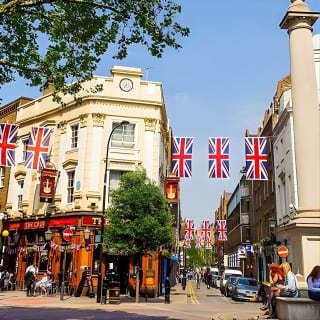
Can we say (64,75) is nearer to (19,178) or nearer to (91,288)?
(91,288)

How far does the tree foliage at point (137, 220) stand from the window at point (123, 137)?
5863mm

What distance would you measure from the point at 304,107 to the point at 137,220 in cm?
1134

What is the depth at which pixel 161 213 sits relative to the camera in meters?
20.6

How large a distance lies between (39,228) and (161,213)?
11.4 metres

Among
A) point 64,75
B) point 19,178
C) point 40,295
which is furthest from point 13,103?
point 64,75

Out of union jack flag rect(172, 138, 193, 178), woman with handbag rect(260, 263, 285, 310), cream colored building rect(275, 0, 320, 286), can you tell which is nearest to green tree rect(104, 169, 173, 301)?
union jack flag rect(172, 138, 193, 178)

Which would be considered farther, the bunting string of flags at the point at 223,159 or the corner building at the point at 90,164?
the corner building at the point at 90,164

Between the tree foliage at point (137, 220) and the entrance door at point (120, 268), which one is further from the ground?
the tree foliage at point (137, 220)

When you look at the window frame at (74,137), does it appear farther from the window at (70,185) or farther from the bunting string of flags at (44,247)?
the bunting string of flags at (44,247)

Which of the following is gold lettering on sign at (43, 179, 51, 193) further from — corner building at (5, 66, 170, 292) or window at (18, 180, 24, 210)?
window at (18, 180, 24, 210)

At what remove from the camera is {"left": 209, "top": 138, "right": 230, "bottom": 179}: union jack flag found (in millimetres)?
20938

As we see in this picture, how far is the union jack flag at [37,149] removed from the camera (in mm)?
25797

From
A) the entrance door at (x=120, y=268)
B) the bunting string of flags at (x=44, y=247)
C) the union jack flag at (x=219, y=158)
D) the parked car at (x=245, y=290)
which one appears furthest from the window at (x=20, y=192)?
the parked car at (x=245, y=290)

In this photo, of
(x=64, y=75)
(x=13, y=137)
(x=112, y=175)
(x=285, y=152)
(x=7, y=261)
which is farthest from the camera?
(x=7, y=261)
